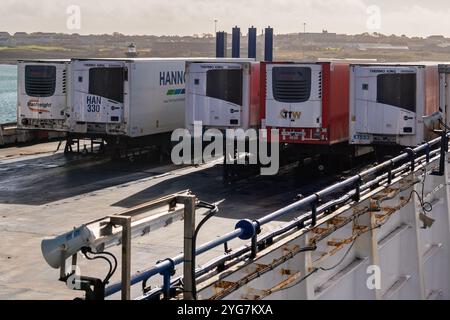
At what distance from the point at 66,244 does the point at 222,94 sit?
17.9m

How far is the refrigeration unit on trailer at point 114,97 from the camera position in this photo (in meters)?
26.0

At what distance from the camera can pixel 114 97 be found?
26219 mm

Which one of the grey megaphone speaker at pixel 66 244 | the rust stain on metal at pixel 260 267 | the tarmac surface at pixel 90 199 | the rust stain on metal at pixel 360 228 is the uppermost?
the grey megaphone speaker at pixel 66 244

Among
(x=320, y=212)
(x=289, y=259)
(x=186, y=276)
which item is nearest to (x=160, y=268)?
(x=186, y=276)

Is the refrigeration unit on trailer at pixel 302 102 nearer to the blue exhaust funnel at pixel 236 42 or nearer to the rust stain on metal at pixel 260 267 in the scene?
the rust stain on metal at pixel 260 267

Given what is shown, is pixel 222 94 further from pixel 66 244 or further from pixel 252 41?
pixel 252 41

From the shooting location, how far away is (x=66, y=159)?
27.6 metres

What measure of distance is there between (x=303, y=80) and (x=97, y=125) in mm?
7115

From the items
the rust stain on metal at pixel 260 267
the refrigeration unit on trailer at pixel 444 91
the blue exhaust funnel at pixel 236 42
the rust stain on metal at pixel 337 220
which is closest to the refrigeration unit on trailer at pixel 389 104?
the refrigeration unit on trailer at pixel 444 91

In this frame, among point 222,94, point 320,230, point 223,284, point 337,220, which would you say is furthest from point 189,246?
point 222,94

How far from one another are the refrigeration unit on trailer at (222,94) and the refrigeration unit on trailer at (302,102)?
0.74 m

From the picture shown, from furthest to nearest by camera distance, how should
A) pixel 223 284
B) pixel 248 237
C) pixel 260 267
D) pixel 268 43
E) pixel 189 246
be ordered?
pixel 268 43
pixel 260 267
pixel 248 237
pixel 223 284
pixel 189 246
